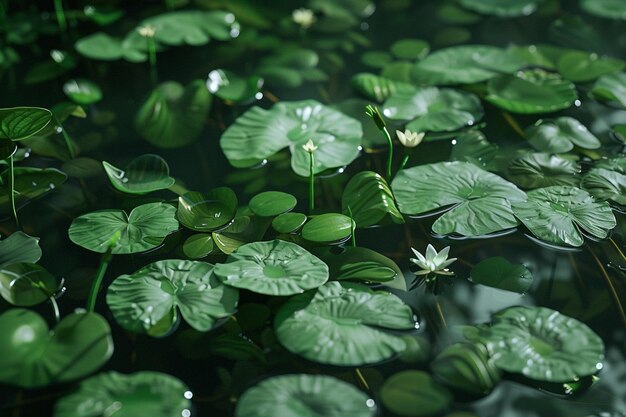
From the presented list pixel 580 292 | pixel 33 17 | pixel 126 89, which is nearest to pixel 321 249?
pixel 580 292

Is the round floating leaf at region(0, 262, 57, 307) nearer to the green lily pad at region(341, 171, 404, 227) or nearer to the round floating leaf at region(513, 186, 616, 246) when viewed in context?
the green lily pad at region(341, 171, 404, 227)

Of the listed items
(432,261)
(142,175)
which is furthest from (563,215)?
(142,175)

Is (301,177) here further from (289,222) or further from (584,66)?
(584,66)

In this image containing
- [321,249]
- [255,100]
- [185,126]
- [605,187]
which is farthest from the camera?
[255,100]

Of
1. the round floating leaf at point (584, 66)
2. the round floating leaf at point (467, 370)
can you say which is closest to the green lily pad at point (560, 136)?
the round floating leaf at point (584, 66)

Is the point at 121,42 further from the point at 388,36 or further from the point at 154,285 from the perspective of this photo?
the point at 154,285

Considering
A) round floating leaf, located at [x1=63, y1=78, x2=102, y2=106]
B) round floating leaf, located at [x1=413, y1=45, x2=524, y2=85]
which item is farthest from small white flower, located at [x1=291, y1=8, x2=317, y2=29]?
round floating leaf, located at [x1=63, y1=78, x2=102, y2=106]

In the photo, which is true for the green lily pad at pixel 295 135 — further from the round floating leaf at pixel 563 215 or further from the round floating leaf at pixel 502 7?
the round floating leaf at pixel 502 7
